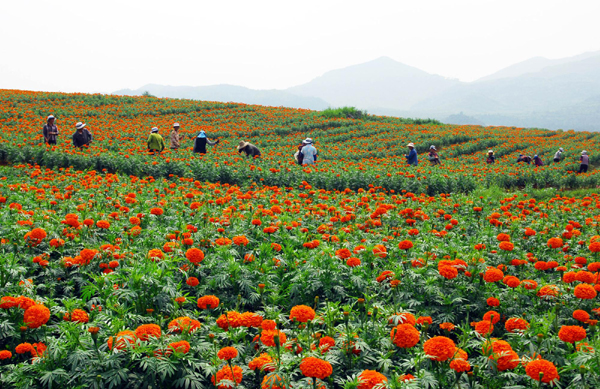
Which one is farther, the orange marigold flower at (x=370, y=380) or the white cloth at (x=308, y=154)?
the white cloth at (x=308, y=154)

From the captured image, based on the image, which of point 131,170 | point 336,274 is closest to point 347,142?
point 131,170

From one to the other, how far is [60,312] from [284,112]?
31896 mm

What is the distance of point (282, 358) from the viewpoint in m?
2.29

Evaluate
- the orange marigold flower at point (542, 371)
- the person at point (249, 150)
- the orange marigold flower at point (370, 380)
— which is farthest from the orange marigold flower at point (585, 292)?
the person at point (249, 150)

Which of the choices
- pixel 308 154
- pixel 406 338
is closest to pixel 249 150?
pixel 308 154

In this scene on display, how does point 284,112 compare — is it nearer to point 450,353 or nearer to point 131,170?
point 131,170

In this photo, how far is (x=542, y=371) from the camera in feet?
6.76

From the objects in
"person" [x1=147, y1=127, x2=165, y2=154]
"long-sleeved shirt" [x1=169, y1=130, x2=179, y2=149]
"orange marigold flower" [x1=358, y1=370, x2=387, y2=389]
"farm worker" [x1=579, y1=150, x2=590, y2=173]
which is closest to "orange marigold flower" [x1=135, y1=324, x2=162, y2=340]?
"orange marigold flower" [x1=358, y1=370, x2=387, y2=389]

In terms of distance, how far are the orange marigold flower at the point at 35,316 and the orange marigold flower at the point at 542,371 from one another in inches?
122

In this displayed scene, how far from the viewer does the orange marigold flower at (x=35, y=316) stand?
2.49 metres

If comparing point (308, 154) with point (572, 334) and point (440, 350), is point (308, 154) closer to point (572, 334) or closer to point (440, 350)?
point (572, 334)

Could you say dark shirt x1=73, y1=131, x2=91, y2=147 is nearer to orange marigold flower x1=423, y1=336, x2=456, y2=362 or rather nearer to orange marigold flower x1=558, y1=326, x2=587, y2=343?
orange marigold flower x1=423, y1=336, x2=456, y2=362

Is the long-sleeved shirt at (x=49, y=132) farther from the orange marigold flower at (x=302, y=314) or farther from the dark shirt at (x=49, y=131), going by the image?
the orange marigold flower at (x=302, y=314)

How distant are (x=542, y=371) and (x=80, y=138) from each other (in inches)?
607
